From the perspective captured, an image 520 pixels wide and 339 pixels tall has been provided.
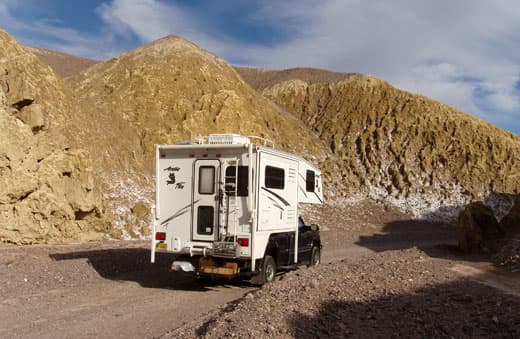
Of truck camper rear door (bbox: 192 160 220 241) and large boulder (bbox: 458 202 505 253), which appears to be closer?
truck camper rear door (bbox: 192 160 220 241)

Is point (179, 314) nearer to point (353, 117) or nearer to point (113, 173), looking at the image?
point (113, 173)

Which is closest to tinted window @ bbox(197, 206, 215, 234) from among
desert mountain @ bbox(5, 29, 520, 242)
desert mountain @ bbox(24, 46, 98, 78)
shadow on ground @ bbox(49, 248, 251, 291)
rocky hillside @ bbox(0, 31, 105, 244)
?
shadow on ground @ bbox(49, 248, 251, 291)

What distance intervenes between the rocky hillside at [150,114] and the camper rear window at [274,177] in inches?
514

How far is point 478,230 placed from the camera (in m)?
19.6

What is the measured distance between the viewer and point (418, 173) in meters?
44.1

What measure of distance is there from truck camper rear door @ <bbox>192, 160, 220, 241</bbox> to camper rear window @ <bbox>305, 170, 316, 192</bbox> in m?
3.53

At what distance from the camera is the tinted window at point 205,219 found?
37.3ft

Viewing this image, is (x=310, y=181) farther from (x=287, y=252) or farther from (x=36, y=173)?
(x=36, y=173)

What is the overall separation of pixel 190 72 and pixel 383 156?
19907 millimetres

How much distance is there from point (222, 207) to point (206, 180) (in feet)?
2.63

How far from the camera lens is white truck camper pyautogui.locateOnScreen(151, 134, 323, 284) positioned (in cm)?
1105

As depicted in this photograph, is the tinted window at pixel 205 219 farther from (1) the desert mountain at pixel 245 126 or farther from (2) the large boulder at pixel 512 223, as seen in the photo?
(2) the large boulder at pixel 512 223

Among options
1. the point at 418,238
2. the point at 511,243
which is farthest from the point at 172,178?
the point at 418,238

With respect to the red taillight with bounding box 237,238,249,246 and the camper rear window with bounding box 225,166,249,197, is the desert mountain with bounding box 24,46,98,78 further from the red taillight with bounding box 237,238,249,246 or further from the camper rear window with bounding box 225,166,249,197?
the red taillight with bounding box 237,238,249,246
